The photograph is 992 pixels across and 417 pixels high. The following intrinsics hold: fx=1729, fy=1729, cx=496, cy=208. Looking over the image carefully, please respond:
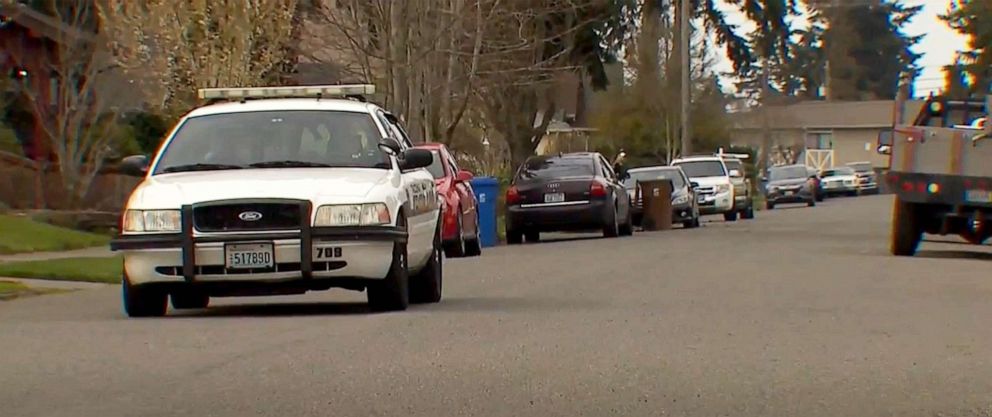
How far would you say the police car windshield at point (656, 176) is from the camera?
38.0 meters

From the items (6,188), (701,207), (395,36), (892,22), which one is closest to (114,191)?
(6,188)

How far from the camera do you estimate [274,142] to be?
544 inches

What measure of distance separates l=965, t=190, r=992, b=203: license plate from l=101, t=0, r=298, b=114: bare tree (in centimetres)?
1334

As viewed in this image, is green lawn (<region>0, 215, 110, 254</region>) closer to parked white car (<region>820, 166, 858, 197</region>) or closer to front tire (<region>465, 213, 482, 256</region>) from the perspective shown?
front tire (<region>465, 213, 482, 256</region>)

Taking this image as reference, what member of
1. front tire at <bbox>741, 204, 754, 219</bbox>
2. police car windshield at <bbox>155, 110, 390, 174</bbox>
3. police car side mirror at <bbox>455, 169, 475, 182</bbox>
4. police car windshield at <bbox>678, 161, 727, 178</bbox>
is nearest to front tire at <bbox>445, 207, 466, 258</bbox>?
police car side mirror at <bbox>455, 169, 475, 182</bbox>

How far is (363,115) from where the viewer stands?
1431 cm

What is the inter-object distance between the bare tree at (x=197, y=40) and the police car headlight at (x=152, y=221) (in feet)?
57.5

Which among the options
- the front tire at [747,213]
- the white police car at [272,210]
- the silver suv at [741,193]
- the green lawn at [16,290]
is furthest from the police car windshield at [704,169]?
the white police car at [272,210]

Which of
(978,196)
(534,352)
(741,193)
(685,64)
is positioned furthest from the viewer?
(741,193)

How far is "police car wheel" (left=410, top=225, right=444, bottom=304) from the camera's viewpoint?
14.6m

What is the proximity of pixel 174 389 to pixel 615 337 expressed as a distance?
3.69m

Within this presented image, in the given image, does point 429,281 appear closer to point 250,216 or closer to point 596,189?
point 250,216

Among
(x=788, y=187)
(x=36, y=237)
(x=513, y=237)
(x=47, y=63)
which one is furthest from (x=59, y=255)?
(x=788, y=187)

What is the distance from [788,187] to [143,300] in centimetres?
4986
